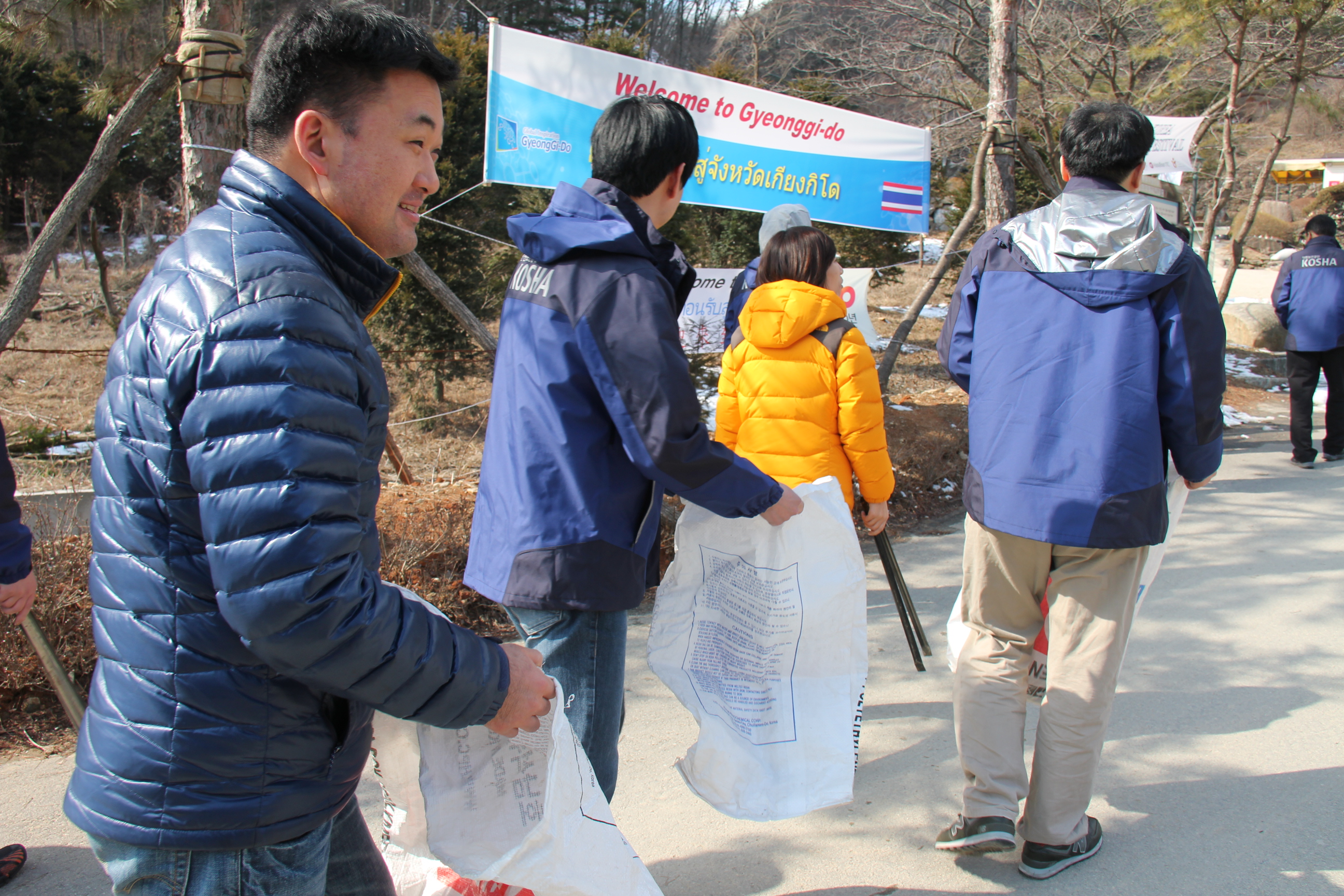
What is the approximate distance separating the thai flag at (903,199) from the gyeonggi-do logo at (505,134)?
2.51 m

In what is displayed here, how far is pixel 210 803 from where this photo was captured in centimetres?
115

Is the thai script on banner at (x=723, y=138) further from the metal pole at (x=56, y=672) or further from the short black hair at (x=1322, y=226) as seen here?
the short black hair at (x=1322, y=226)

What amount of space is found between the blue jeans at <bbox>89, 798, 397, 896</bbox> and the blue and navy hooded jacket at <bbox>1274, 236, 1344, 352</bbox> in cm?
845

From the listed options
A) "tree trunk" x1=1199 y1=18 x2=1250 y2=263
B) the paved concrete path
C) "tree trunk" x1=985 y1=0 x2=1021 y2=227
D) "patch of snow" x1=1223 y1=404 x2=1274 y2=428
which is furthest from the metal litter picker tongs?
"tree trunk" x1=1199 y1=18 x2=1250 y2=263

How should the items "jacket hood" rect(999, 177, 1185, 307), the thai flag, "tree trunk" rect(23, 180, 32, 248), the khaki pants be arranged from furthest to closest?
"tree trunk" rect(23, 180, 32, 248) → the thai flag → the khaki pants → "jacket hood" rect(999, 177, 1185, 307)

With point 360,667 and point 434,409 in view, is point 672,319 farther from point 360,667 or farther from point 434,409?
point 434,409

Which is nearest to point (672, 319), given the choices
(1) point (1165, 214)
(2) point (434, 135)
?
(2) point (434, 135)

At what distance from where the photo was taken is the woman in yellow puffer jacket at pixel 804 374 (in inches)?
123

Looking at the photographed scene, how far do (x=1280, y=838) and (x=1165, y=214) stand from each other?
522 cm

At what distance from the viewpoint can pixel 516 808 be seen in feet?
4.94

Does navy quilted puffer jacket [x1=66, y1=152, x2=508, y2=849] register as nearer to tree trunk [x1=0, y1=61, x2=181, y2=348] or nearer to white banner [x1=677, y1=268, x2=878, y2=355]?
tree trunk [x1=0, y1=61, x2=181, y2=348]

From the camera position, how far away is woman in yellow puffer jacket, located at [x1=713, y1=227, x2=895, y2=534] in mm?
3123

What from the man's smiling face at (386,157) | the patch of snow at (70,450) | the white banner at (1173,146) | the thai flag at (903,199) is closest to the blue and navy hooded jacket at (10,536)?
the man's smiling face at (386,157)

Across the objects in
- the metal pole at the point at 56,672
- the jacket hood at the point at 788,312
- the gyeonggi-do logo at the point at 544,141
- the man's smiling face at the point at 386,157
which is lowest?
the metal pole at the point at 56,672
